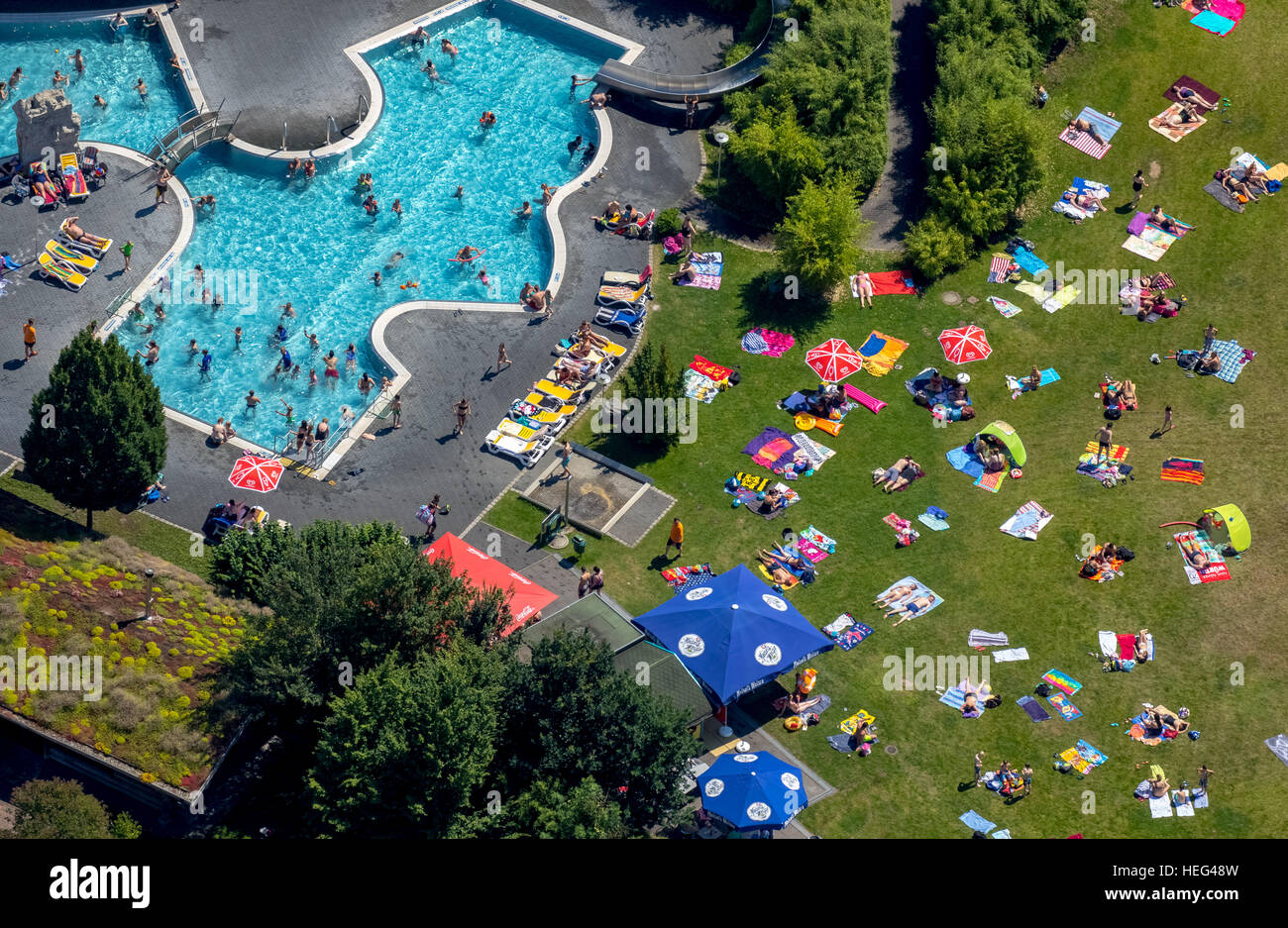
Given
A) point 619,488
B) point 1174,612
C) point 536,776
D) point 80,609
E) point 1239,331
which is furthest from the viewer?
point 1239,331

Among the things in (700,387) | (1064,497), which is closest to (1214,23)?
(1064,497)

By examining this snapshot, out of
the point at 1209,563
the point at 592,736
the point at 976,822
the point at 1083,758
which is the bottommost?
the point at 976,822

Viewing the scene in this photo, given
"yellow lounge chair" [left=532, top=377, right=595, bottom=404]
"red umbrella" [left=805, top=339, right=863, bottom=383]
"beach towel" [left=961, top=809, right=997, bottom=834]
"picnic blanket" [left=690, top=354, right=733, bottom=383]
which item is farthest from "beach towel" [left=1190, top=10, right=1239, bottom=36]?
"beach towel" [left=961, top=809, right=997, bottom=834]

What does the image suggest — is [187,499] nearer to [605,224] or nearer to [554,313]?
[554,313]

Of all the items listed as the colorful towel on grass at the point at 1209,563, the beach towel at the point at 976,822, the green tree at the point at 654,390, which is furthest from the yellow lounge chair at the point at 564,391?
the colorful towel on grass at the point at 1209,563

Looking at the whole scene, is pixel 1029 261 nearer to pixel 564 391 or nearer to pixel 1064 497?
pixel 1064 497

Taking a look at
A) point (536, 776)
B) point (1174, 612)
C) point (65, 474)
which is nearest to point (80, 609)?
point (65, 474)

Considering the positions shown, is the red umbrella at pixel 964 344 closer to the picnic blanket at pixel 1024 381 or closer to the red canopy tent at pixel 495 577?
the picnic blanket at pixel 1024 381
